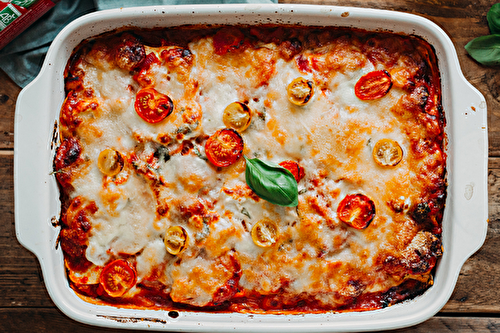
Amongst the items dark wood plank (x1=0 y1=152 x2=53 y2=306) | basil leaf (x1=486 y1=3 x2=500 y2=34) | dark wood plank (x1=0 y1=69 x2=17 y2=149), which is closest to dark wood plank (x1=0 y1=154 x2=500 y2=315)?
dark wood plank (x1=0 y1=152 x2=53 y2=306)

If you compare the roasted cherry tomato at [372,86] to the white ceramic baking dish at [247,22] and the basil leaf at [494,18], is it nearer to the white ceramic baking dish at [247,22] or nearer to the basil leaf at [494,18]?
the white ceramic baking dish at [247,22]

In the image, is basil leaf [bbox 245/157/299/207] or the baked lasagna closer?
basil leaf [bbox 245/157/299/207]

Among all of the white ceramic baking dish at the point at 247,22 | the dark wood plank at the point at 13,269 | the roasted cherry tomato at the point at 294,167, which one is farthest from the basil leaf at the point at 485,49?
the dark wood plank at the point at 13,269

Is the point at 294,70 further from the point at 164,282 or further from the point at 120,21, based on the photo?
the point at 164,282

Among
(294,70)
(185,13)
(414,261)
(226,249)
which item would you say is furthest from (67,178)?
(414,261)

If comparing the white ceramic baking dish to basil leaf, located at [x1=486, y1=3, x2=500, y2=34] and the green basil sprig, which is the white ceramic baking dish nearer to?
the green basil sprig

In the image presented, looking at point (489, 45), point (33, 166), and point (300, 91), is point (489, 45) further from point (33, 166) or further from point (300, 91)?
point (33, 166)

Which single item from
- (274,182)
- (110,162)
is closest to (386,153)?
(274,182)
